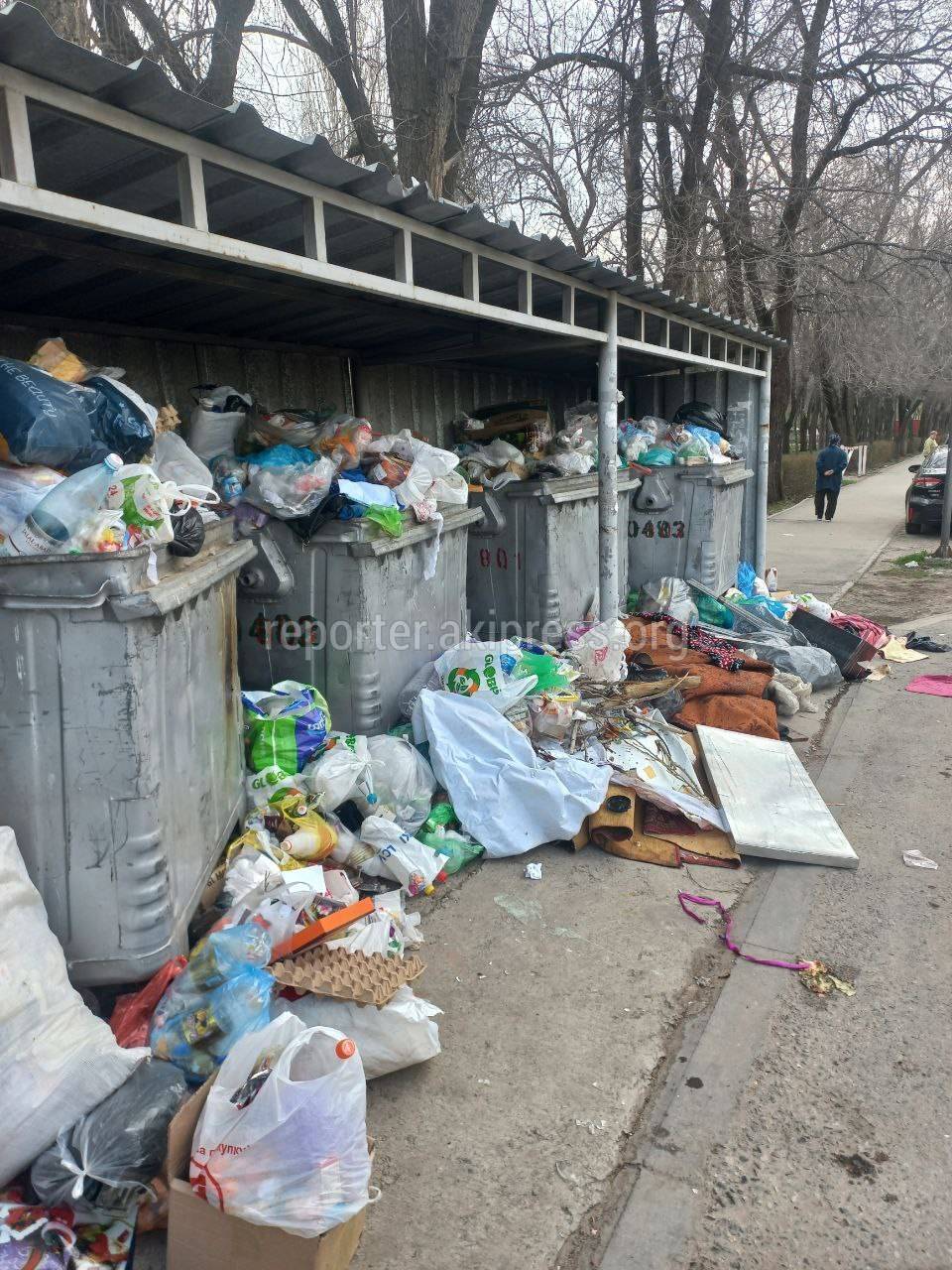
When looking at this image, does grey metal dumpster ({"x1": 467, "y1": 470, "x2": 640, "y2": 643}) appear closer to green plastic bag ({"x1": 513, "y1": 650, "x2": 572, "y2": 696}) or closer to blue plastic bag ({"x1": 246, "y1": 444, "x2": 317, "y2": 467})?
green plastic bag ({"x1": 513, "y1": 650, "x2": 572, "y2": 696})

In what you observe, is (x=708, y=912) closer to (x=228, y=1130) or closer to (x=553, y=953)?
(x=553, y=953)

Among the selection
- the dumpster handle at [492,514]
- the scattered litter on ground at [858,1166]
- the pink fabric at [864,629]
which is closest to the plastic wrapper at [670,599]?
the pink fabric at [864,629]

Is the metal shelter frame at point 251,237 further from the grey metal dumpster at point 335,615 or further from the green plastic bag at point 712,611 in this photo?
the green plastic bag at point 712,611

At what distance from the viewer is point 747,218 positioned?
541 inches

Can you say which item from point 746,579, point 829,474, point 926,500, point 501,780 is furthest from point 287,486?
point 829,474

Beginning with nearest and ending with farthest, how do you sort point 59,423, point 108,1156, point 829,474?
point 108,1156
point 59,423
point 829,474

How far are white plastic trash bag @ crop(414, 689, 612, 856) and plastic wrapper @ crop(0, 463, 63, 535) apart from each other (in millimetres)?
2254

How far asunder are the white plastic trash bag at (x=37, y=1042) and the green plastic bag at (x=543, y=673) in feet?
9.84

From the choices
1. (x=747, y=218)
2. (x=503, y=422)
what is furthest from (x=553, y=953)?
(x=747, y=218)

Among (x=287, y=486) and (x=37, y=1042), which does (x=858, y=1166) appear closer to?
(x=37, y=1042)

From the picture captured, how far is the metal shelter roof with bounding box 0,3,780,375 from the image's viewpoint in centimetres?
224

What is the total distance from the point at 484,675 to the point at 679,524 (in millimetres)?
3888

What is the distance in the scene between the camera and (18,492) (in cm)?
252

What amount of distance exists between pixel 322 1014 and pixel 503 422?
17.1 feet
